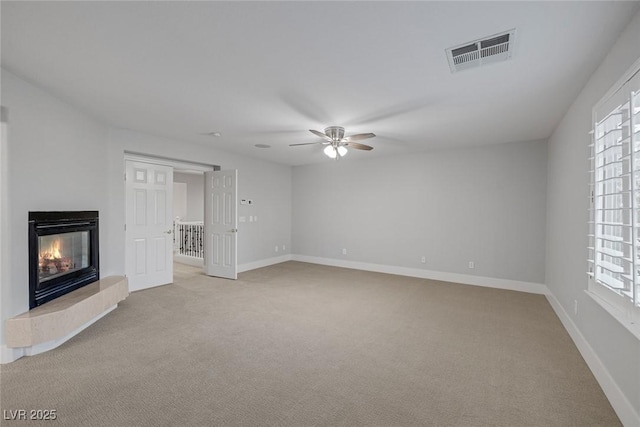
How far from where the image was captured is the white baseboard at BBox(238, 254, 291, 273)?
6387mm

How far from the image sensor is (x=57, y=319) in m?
2.73

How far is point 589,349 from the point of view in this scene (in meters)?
2.58

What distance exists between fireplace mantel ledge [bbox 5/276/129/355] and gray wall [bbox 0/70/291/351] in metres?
0.14

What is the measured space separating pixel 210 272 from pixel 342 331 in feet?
11.9

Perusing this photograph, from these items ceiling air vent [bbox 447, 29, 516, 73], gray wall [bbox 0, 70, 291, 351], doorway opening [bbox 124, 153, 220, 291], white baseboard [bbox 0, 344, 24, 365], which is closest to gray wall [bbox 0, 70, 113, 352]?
gray wall [bbox 0, 70, 291, 351]

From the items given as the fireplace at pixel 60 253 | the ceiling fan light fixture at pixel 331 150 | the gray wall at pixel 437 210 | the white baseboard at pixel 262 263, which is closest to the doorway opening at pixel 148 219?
the fireplace at pixel 60 253

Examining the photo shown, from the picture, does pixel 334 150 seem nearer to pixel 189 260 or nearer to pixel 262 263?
pixel 262 263

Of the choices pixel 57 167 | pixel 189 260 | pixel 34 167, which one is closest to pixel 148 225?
pixel 57 167

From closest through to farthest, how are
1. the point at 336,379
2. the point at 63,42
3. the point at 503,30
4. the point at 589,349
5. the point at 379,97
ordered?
the point at 503,30
the point at 63,42
the point at 336,379
the point at 589,349
the point at 379,97

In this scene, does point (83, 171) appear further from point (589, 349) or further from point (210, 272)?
point (589, 349)

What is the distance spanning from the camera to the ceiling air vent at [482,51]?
2.06m

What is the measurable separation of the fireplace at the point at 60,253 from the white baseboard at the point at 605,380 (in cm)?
492

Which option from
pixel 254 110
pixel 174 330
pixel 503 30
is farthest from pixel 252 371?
pixel 503 30

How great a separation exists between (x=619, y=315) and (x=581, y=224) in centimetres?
123
